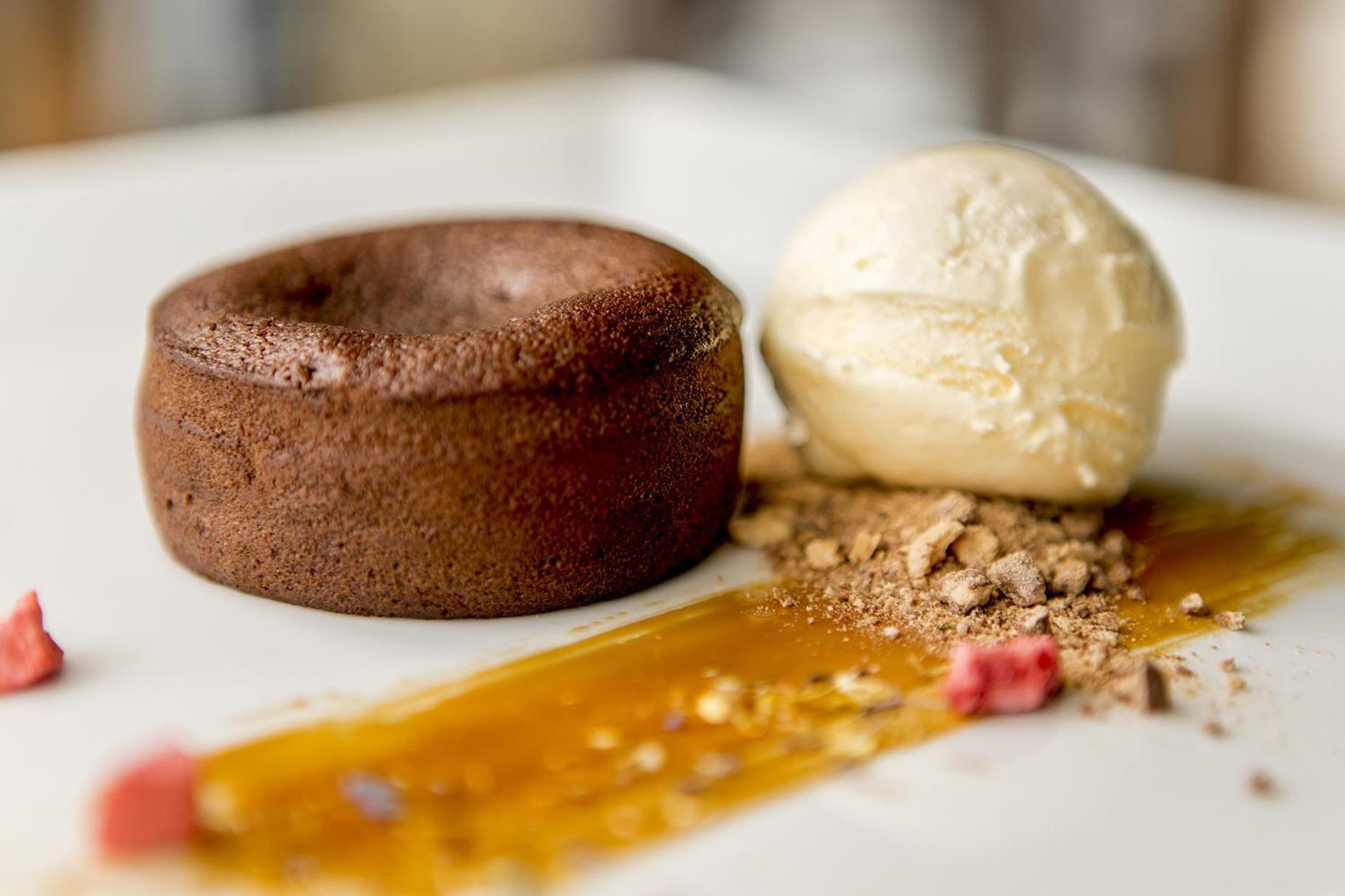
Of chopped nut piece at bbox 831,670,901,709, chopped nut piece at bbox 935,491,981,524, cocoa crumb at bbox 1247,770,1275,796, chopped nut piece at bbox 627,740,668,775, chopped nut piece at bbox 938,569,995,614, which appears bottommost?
cocoa crumb at bbox 1247,770,1275,796

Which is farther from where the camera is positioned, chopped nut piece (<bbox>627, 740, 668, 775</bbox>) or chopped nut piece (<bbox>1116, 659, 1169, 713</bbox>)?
chopped nut piece (<bbox>1116, 659, 1169, 713</bbox>)

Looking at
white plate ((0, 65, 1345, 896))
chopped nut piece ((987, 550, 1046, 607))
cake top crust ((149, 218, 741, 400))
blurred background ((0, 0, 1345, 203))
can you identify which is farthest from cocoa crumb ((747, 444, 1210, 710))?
blurred background ((0, 0, 1345, 203))

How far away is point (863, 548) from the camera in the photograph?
86.4 inches

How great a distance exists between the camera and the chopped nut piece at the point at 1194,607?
6.81ft

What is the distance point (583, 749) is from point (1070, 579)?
789 mm

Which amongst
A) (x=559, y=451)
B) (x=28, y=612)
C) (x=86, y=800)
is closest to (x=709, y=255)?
(x=559, y=451)

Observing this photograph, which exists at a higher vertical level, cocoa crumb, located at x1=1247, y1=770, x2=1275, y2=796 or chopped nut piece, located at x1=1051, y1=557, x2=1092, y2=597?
chopped nut piece, located at x1=1051, y1=557, x2=1092, y2=597

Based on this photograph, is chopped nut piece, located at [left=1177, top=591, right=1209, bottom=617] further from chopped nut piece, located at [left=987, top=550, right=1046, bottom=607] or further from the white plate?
chopped nut piece, located at [left=987, top=550, right=1046, bottom=607]

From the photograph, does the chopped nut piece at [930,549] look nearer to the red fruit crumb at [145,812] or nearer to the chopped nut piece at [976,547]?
the chopped nut piece at [976,547]

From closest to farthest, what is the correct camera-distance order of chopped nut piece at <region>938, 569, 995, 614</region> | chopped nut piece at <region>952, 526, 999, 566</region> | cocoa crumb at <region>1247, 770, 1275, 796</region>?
cocoa crumb at <region>1247, 770, 1275, 796</region> < chopped nut piece at <region>938, 569, 995, 614</region> < chopped nut piece at <region>952, 526, 999, 566</region>

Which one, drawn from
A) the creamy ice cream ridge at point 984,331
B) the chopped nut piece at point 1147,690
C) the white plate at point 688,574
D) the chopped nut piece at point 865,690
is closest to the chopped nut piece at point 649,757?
the white plate at point 688,574

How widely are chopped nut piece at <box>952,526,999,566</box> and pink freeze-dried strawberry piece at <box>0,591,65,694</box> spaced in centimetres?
126

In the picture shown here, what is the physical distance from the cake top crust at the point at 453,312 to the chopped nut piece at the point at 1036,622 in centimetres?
59

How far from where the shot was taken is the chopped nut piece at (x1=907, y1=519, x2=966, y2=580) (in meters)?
2.12
